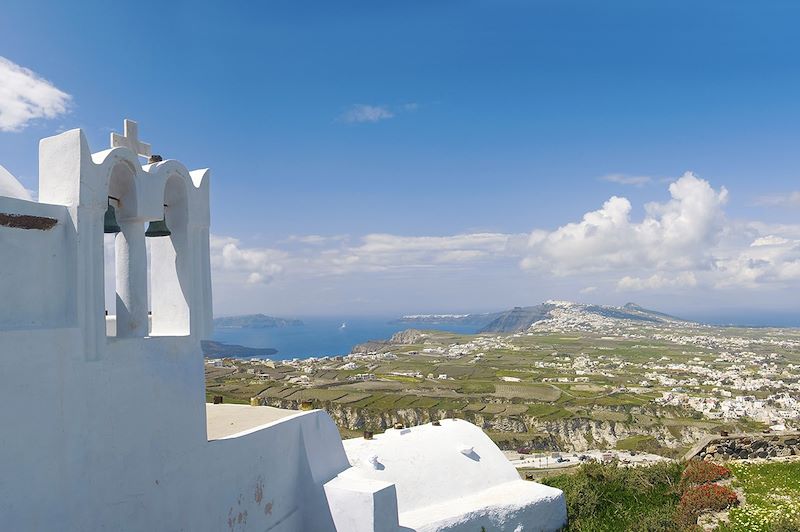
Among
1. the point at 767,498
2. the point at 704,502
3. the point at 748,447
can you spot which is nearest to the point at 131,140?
the point at 704,502

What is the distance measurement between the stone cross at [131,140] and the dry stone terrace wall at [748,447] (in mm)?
20159

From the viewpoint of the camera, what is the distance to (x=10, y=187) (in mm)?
6699

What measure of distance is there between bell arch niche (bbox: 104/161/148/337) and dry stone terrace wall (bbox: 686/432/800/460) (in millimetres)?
19401

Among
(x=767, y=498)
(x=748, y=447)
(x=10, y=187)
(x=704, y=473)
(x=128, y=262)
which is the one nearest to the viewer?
(x=10, y=187)

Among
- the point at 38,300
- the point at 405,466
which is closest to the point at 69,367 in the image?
the point at 38,300

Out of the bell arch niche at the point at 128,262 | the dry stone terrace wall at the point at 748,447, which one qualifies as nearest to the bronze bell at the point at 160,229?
the bell arch niche at the point at 128,262

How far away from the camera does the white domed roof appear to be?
21.5 feet

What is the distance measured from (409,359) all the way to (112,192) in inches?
5940

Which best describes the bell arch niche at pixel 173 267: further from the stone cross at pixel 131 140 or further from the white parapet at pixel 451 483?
the white parapet at pixel 451 483

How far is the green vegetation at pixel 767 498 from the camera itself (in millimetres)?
13289

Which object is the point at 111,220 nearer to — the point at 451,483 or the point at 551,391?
the point at 451,483

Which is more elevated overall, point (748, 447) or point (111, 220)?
point (111, 220)

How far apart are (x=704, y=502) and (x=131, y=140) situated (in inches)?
645

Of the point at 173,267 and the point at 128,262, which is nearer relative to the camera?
the point at 128,262
